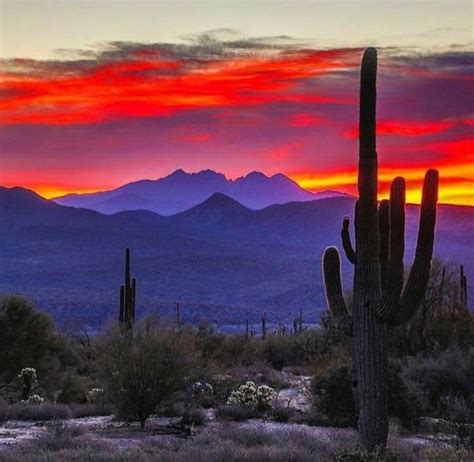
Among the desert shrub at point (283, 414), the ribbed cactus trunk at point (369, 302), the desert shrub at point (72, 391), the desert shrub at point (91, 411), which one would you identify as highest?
the ribbed cactus trunk at point (369, 302)

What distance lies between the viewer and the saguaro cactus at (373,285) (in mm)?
13953

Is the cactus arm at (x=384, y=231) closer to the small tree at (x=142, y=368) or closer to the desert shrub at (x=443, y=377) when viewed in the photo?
the small tree at (x=142, y=368)

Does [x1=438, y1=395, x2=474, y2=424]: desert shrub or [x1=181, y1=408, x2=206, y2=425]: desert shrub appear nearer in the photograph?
[x1=438, y1=395, x2=474, y2=424]: desert shrub

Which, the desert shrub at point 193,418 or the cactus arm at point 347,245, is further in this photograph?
the desert shrub at point 193,418

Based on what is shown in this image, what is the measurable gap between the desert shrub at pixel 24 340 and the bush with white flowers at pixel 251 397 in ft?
28.6

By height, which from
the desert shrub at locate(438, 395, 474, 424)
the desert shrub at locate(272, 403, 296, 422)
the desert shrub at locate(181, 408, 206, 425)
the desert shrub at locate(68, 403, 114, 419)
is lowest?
the desert shrub at locate(68, 403, 114, 419)

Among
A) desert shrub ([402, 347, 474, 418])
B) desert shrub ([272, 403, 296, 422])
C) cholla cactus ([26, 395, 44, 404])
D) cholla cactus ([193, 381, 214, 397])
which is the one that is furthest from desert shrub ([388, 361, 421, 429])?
cholla cactus ([26, 395, 44, 404])

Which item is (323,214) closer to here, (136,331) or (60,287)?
(60,287)

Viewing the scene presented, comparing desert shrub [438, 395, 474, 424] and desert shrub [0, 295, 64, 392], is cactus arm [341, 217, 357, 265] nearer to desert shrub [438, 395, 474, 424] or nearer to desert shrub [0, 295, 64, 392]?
desert shrub [438, 395, 474, 424]

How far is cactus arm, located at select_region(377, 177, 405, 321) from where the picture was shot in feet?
45.4

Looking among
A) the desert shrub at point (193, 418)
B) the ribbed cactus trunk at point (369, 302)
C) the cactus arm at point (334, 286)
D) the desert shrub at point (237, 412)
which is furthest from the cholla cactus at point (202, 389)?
the ribbed cactus trunk at point (369, 302)

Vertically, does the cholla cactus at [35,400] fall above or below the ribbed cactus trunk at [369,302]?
below

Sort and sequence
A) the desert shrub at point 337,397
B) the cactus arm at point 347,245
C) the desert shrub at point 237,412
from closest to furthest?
the cactus arm at point 347,245
the desert shrub at point 337,397
the desert shrub at point 237,412

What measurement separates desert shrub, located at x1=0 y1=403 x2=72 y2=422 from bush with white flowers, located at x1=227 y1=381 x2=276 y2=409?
408 cm
